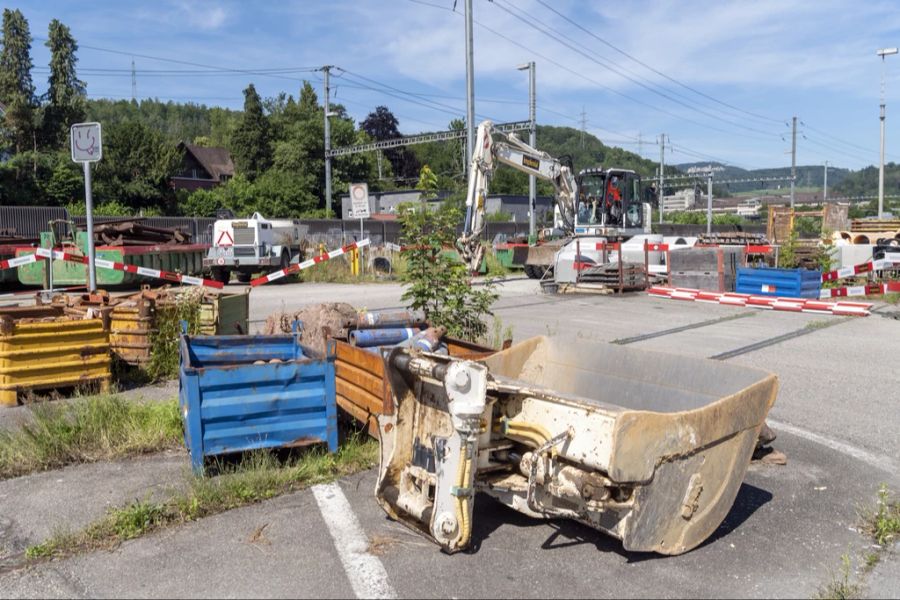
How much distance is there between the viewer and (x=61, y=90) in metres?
49.2

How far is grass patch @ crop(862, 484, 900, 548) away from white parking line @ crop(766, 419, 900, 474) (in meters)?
0.94

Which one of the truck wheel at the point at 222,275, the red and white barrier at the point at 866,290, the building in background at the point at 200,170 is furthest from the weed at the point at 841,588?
the building in background at the point at 200,170

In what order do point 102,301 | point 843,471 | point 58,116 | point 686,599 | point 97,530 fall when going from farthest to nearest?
point 58,116
point 102,301
point 843,471
point 97,530
point 686,599

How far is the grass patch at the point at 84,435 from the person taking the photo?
5824 millimetres

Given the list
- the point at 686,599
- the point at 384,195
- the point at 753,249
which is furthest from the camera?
the point at 384,195

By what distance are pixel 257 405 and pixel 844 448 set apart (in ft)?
15.7

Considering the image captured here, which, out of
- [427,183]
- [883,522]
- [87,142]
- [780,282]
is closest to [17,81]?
[87,142]

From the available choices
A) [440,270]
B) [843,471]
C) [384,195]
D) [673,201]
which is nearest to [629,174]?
[440,270]

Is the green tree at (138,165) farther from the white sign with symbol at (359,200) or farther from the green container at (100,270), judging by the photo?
the white sign with symbol at (359,200)

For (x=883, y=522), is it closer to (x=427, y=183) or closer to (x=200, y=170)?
(x=427, y=183)

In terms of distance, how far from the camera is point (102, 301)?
30.8 feet

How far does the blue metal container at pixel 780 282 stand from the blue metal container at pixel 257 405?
1416 cm

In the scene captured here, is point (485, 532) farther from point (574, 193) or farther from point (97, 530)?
point (574, 193)

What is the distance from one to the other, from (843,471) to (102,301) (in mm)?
8096
